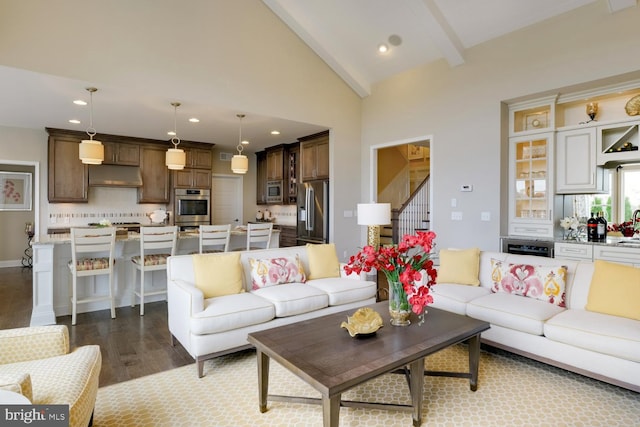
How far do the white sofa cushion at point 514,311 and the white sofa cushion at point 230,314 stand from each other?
5.83 ft

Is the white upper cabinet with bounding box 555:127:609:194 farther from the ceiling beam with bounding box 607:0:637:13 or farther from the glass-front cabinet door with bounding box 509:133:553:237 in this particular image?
the ceiling beam with bounding box 607:0:637:13

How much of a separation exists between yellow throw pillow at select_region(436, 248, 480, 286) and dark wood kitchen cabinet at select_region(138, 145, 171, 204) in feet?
18.7

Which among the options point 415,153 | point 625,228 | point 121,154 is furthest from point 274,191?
point 625,228

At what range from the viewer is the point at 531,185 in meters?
4.72

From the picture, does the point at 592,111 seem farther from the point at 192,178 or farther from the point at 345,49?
the point at 192,178

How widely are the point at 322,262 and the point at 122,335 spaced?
7.00ft

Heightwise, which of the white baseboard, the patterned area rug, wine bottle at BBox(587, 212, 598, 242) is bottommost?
the patterned area rug

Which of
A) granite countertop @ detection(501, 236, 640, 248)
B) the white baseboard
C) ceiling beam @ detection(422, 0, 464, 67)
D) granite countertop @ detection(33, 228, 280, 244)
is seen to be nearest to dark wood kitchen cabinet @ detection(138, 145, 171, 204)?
granite countertop @ detection(33, 228, 280, 244)

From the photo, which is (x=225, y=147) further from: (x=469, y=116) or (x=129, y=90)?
(x=469, y=116)

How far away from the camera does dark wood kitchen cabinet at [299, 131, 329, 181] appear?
641cm

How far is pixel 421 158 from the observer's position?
28.4 feet

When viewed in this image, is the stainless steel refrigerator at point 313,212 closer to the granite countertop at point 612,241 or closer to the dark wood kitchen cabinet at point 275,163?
the dark wood kitchen cabinet at point 275,163

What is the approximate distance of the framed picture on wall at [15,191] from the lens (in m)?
7.15

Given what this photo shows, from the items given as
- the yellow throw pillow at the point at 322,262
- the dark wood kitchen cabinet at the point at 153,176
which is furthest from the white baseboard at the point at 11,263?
the yellow throw pillow at the point at 322,262
